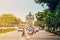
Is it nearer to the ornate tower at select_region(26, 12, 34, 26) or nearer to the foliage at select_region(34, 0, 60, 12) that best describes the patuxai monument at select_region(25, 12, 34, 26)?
the ornate tower at select_region(26, 12, 34, 26)

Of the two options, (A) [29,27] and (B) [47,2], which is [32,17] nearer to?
(A) [29,27]

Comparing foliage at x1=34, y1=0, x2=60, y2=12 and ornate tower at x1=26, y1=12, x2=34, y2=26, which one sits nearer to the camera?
ornate tower at x1=26, y1=12, x2=34, y2=26

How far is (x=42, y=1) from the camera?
2612cm

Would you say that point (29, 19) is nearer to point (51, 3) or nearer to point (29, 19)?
point (29, 19)

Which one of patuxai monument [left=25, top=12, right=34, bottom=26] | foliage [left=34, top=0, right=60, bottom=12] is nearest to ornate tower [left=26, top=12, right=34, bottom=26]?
patuxai monument [left=25, top=12, right=34, bottom=26]

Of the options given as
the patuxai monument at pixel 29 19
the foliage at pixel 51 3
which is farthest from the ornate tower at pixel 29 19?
the foliage at pixel 51 3

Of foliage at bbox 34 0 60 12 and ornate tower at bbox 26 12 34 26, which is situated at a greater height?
foliage at bbox 34 0 60 12

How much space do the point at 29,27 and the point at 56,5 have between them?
12.2 metres

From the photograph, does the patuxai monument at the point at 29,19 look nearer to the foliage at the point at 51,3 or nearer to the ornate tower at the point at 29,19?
the ornate tower at the point at 29,19

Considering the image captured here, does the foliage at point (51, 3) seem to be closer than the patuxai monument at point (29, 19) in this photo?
No

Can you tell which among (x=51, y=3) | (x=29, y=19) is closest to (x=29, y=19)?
(x=29, y=19)

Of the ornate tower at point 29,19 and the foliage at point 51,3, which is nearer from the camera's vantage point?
the ornate tower at point 29,19

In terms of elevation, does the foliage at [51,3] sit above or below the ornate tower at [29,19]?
above

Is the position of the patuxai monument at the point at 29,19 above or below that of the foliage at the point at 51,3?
below
